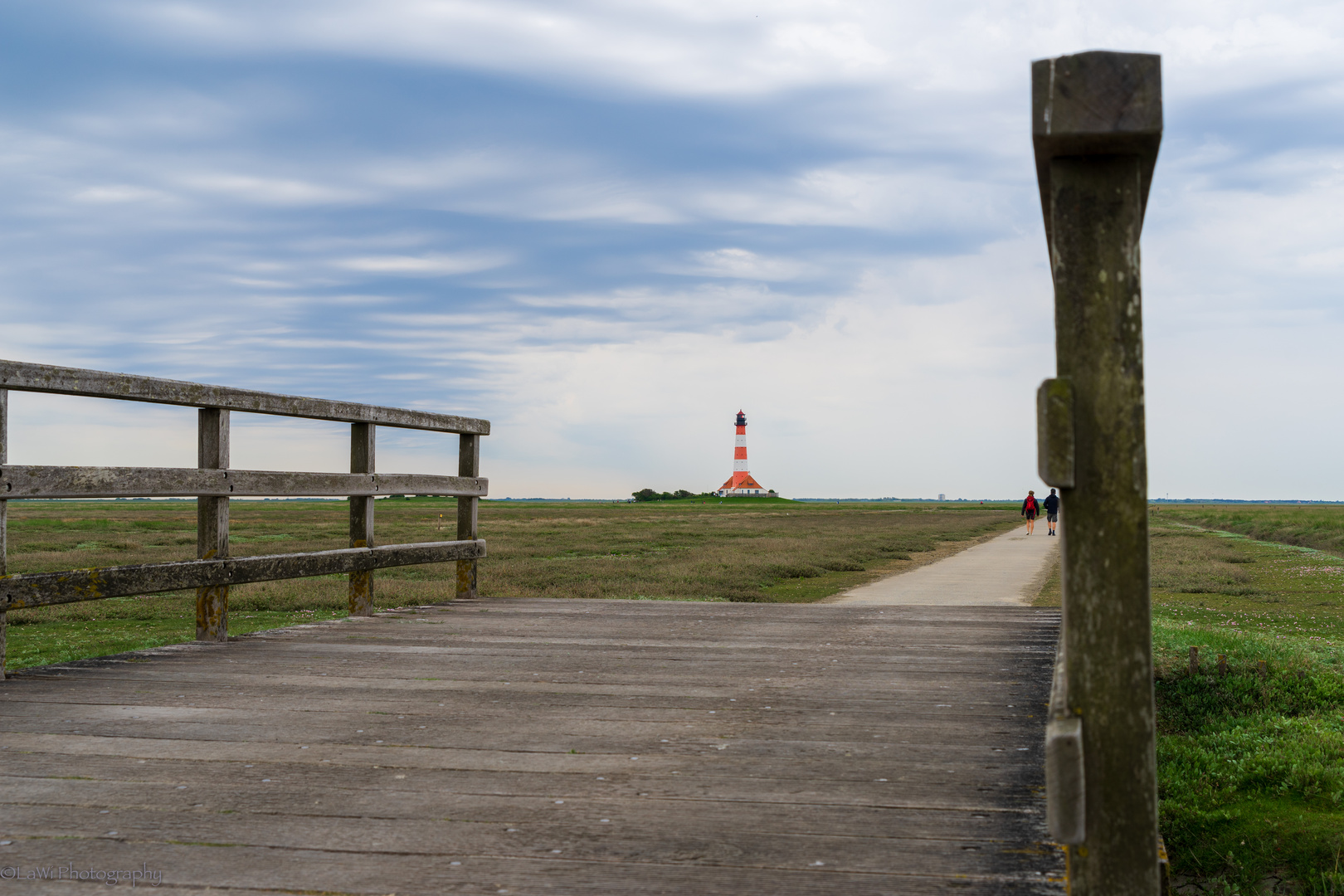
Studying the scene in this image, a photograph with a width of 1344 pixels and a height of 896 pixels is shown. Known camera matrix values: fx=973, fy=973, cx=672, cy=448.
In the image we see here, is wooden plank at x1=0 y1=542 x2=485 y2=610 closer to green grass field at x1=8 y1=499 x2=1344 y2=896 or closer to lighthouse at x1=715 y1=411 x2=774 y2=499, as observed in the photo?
green grass field at x1=8 y1=499 x2=1344 y2=896

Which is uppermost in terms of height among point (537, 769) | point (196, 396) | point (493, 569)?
point (196, 396)

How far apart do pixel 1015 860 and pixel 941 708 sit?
5.38ft

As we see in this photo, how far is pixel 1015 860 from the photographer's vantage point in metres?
2.38

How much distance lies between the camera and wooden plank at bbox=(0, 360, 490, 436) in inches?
181

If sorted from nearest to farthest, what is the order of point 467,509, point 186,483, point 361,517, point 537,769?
point 537,769 → point 186,483 → point 361,517 → point 467,509

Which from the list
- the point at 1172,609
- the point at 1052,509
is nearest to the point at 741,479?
the point at 1052,509

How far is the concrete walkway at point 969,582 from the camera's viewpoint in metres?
14.0

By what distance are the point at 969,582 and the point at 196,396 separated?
1487 centimetres

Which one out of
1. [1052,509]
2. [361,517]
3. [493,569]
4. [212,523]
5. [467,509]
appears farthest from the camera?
[1052,509]

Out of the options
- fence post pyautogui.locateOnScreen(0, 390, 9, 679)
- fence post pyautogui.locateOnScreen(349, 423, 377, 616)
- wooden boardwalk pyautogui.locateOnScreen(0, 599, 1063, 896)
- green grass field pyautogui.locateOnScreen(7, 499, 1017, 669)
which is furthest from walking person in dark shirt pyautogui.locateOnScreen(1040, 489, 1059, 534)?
fence post pyautogui.locateOnScreen(0, 390, 9, 679)

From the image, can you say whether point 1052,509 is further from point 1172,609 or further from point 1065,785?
point 1065,785

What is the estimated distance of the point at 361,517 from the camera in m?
6.82

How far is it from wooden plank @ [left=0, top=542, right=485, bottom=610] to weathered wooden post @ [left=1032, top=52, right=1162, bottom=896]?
4.41 metres

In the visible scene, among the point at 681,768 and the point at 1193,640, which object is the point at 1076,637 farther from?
the point at 1193,640
